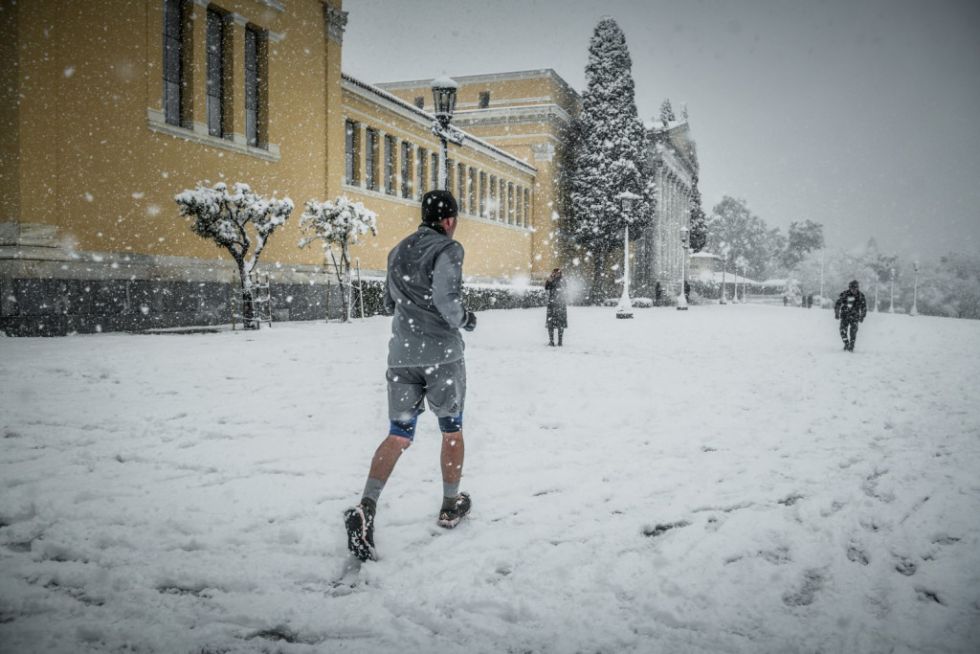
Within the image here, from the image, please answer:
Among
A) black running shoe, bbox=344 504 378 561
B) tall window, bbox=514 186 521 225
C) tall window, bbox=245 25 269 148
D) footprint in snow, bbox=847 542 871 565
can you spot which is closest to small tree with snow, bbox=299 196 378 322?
tall window, bbox=245 25 269 148

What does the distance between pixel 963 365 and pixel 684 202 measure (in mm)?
59590

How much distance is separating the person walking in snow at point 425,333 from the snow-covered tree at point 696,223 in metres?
62.7

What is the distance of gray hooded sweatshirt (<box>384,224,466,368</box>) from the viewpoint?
336 centimetres

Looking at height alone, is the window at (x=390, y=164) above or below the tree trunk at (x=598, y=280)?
above

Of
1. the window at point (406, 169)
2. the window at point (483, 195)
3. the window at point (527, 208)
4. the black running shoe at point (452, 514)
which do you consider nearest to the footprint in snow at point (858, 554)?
the black running shoe at point (452, 514)

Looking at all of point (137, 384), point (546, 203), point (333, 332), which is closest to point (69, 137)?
point (333, 332)

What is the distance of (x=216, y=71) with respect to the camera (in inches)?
711

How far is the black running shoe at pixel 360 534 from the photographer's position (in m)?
3.15

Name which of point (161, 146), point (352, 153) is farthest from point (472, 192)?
point (161, 146)

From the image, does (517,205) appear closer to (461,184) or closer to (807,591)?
(461,184)

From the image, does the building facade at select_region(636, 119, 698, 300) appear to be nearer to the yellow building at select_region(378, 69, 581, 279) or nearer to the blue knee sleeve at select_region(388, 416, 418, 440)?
the yellow building at select_region(378, 69, 581, 279)

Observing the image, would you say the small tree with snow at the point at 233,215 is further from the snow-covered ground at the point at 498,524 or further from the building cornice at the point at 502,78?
the building cornice at the point at 502,78

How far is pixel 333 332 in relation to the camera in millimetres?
15414

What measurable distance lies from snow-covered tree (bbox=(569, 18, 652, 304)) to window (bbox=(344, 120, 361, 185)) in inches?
790
